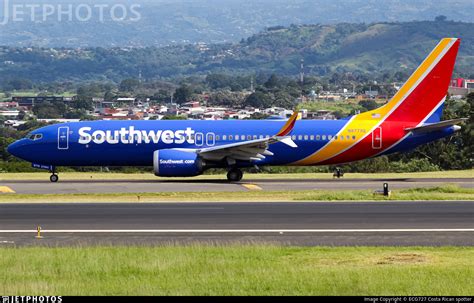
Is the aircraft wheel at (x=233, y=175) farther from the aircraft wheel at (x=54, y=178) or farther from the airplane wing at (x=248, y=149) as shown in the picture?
the aircraft wheel at (x=54, y=178)

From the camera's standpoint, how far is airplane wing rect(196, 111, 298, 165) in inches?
1893

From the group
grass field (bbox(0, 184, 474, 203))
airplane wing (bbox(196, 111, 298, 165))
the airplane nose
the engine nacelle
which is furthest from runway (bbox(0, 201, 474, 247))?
the airplane nose

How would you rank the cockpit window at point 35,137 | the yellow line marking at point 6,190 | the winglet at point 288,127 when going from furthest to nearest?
the cockpit window at point 35,137 < the winglet at point 288,127 < the yellow line marking at point 6,190

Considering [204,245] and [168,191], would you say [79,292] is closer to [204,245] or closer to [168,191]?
[204,245]

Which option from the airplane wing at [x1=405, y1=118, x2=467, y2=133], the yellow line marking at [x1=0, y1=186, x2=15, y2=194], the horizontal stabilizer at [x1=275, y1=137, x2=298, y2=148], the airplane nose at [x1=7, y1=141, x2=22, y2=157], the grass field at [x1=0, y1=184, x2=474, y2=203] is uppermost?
the airplane wing at [x1=405, y1=118, x2=467, y2=133]

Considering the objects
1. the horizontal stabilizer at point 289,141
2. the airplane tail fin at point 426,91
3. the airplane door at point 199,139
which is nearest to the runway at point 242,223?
the horizontal stabilizer at point 289,141

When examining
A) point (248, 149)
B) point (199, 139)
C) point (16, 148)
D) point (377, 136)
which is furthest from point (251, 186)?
point (16, 148)

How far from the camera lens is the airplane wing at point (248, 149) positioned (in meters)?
48.1

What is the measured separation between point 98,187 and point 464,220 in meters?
19.8

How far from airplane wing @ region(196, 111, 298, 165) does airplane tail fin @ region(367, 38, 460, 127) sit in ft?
18.1

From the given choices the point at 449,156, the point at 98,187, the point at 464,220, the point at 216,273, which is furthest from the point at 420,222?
the point at 449,156

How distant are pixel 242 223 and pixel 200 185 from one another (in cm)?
1568

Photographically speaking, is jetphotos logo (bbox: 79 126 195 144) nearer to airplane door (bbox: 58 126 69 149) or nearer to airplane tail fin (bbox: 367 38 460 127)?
airplane door (bbox: 58 126 69 149)

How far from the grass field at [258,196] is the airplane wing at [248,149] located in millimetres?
6543
